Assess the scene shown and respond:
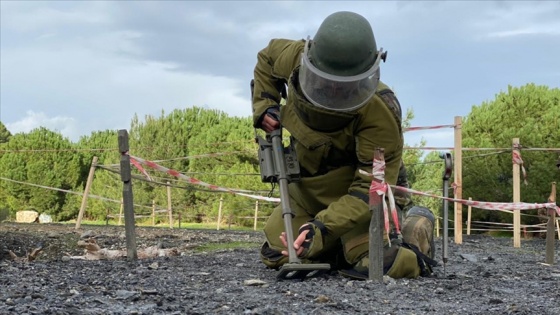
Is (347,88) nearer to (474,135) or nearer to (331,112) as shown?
(331,112)

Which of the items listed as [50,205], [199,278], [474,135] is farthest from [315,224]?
[50,205]

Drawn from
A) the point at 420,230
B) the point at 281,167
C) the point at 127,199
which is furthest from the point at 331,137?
the point at 127,199

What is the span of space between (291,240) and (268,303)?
1.01 meters

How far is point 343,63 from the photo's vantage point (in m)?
4.05

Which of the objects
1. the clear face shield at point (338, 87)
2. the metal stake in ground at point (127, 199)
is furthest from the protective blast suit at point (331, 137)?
the metal stake in ground at point (127, 199)

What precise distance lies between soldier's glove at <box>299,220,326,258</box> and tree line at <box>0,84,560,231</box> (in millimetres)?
13810

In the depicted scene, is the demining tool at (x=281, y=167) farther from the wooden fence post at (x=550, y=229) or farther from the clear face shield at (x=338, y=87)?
the wooden fence post at (x=550, y=229)

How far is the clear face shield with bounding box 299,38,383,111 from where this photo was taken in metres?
4.07

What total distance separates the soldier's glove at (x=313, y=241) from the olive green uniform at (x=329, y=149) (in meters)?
0.04

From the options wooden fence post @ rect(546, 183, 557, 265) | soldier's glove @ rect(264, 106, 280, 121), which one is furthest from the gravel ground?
wooden fence post @ rect(546, 183, 557, 265)

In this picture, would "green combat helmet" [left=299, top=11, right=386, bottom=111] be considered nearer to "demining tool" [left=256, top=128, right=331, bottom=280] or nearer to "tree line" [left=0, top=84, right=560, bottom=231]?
"demining tool" [left=256, top=128, right=331, bottom=280]

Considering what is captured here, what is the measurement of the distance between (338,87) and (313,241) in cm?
94

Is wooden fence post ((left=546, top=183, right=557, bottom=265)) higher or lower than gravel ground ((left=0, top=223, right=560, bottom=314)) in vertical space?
higher

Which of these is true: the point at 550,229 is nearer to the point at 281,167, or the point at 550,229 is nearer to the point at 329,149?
the point at 329,149
